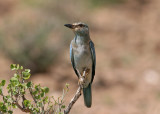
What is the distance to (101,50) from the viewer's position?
1247 cm

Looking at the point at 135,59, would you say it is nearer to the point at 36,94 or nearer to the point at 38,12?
the point at 38,12

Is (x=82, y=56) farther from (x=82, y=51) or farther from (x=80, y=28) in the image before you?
(x=80, y=28)

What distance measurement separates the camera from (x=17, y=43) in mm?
11219

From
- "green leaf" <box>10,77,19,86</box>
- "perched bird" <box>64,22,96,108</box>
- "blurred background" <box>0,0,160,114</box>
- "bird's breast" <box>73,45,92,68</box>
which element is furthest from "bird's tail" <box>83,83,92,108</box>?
"green leaf" <box>10,77,19,86</box>

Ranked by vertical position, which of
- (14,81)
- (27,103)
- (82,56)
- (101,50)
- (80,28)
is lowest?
(27,103)

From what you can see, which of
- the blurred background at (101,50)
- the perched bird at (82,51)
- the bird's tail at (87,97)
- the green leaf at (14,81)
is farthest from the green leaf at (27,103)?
the blurred background at (101,50)

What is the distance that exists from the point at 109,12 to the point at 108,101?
645cm

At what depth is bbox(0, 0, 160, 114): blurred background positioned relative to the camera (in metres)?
9.74

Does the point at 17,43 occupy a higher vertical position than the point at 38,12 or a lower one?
lower

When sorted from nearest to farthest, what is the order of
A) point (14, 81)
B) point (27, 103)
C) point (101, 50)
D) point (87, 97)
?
point (14, 81) < point (27, 103) < point (87, 97) < point (101, 50)

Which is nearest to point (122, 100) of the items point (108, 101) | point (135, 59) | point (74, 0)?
point (108, 101)

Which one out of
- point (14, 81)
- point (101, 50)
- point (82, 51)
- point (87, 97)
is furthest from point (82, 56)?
point (101, 50)

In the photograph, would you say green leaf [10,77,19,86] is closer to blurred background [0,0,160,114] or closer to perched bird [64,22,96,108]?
perched bird [64,22,96,108]

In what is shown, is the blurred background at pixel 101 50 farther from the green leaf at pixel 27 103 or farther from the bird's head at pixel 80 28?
the green leaf at pixel 27 103
